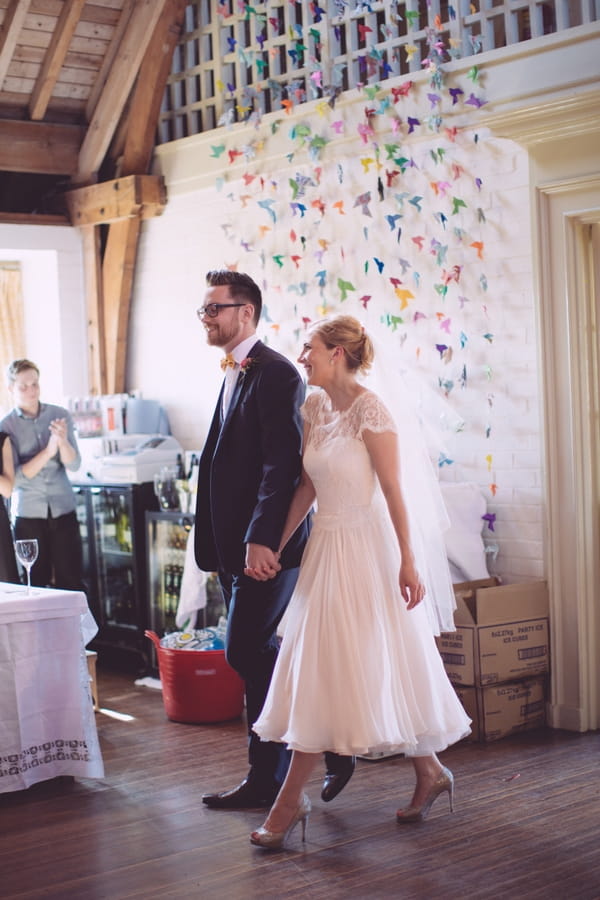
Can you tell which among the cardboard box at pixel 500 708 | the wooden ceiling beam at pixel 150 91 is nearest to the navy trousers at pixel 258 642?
the cardboard box at pixel 500 708

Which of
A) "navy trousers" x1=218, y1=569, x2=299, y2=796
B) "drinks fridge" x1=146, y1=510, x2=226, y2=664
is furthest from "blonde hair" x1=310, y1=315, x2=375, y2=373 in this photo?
"drinks fridge" x1=146, y1=510, x2=226, y2=664

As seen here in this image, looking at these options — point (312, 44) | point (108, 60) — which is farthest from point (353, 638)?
point (108, 60)

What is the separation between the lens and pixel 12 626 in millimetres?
4488

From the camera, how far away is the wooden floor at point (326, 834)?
3.51m

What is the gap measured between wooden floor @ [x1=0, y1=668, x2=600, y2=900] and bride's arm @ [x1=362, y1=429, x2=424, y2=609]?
807 millimetres

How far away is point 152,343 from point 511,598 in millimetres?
3364

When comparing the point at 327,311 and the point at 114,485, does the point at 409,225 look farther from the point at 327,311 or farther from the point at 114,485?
the point at 114,485

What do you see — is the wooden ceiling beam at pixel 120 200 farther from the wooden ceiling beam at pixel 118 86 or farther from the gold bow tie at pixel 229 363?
the gold bow tie at pixel 229 363

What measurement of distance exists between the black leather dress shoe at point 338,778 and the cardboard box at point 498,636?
100 cm

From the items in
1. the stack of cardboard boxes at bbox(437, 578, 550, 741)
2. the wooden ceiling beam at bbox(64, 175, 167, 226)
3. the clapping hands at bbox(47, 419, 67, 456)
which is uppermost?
the wooden ceiling beam at bbox(64, 175, 167, 226)

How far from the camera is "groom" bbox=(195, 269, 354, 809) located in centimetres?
396

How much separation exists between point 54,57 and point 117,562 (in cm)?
305

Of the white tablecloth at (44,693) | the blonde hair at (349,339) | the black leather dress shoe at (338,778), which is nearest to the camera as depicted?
the blonde hair at (349,339)

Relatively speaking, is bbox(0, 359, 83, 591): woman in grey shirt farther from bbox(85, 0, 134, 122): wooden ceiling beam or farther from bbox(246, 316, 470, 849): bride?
bbox(246, 316, 470, 849): bride
